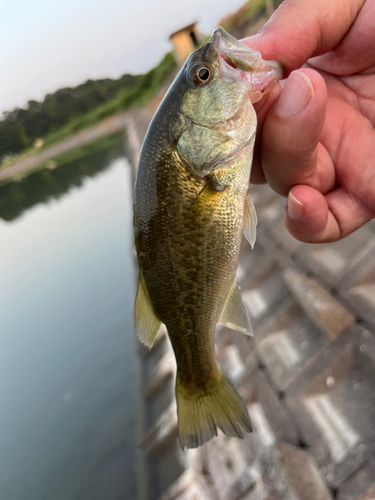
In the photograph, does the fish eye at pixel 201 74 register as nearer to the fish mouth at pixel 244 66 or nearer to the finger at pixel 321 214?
the fish mouth at pixel 244 66

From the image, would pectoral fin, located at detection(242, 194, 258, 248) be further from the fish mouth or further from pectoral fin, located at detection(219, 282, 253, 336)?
the fish mouth

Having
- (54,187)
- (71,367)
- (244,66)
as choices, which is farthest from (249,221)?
(54,187)

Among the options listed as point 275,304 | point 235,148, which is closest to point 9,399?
point 275,304

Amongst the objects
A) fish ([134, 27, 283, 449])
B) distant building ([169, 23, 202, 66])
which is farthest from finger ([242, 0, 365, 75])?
distant building ([169, 23, 202, 66])

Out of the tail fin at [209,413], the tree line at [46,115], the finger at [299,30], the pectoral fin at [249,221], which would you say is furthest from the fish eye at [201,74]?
the tree line at [46,115]

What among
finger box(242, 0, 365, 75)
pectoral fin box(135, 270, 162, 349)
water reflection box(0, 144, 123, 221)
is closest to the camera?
finger box(242, 0, 365, 75)

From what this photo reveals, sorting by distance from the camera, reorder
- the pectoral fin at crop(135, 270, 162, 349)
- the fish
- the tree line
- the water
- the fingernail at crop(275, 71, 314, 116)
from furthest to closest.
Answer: the tree line → the water → the pectoral fin at crop(135, 270, 162, 349) → the fish → the fingernail at crop(275, 71, 314, 116)

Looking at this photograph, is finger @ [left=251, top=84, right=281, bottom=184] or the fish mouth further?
finger @ [left=251, top=84, right=281, bottom=184]

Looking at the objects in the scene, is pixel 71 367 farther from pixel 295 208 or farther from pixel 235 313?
pixel 295 208
